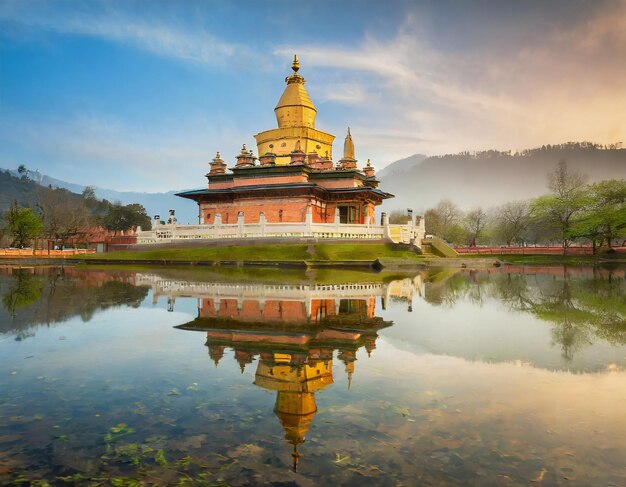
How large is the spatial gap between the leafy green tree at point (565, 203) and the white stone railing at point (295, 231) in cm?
2765

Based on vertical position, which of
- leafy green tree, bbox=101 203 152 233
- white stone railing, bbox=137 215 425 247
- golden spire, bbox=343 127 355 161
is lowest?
white stone railing, bbox=137 215 425 247

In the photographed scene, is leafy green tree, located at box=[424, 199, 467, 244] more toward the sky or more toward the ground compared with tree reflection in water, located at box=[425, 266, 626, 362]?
more toward the sky

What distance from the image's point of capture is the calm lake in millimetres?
4297

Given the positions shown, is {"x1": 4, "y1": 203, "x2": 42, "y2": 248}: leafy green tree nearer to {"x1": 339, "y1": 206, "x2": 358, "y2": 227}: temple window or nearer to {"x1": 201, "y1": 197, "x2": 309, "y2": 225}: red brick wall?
{"x1": 201, "y1": 197, "x2": 309, "y2": 225}: red brick wall

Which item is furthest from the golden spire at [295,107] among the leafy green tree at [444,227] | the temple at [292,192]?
the leafy green tree at [444,227]

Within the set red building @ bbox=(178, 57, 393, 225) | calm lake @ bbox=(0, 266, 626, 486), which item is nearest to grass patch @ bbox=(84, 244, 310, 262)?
red building @ bbox=(178, 57, 393, 225)

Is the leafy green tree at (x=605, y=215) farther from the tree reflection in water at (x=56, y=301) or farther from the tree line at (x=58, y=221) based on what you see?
the tree line at (x=58, y=221)

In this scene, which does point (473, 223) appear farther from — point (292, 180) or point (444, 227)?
point (292, 180)

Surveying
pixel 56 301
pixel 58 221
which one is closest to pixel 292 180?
pixel 56 301

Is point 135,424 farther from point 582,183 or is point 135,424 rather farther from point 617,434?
point 582,183

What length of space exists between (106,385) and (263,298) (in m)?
9.82

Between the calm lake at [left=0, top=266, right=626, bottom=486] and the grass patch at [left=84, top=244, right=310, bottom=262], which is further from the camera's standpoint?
the grass patch at [left=84, top=244, right=310, bottom=262]

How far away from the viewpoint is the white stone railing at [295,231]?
42.5 metres

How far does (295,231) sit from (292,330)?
3193 centimetres
